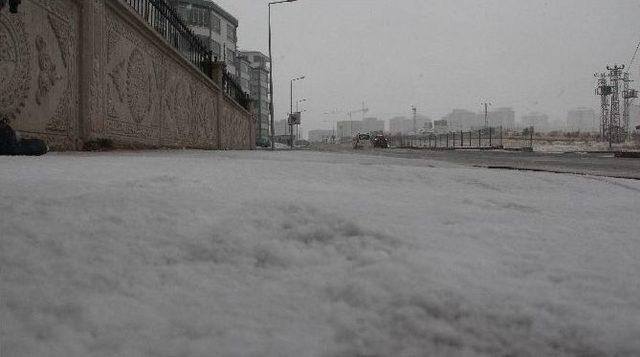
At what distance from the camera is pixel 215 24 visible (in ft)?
136

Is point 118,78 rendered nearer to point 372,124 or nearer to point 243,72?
point 243,72

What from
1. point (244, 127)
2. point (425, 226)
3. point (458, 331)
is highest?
point (244, 127)

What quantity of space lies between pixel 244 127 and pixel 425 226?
17724 mm

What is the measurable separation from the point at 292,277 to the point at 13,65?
12.3 ft

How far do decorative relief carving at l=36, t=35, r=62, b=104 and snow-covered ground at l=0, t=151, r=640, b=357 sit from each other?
2.72 m

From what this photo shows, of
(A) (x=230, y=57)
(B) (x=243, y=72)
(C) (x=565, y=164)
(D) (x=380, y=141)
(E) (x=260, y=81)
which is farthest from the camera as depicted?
(E) (x=260, y=81)

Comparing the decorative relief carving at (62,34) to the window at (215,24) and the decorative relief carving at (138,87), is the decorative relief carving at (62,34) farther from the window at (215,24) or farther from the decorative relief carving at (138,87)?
the window at (215,24)

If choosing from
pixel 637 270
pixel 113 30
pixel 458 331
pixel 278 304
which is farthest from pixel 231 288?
pixel 113 30

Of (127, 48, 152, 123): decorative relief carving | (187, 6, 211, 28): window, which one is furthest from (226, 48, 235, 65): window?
(127, 48, 152, 123): decorative relief carving

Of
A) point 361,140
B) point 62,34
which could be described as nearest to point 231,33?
point 361,140

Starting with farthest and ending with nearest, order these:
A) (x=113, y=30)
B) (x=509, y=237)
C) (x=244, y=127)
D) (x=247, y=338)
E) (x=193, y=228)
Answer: (x=244, y=127)
(x=113, y=30)
(x=509, y=237)
(x=193, y=228)
(x=247, y=338)

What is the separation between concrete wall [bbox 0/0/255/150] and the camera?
3744 millimetres

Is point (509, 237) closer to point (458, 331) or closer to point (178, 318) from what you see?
point (458, 331)

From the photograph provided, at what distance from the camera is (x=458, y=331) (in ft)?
2.79
